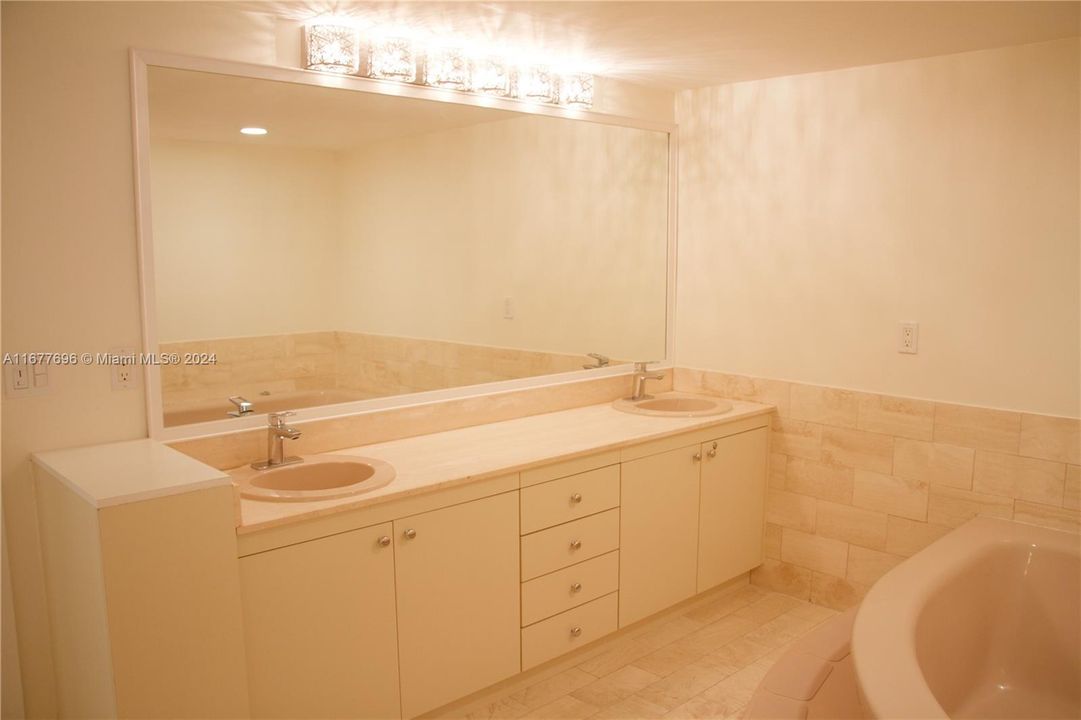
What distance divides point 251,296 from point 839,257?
7.07ft

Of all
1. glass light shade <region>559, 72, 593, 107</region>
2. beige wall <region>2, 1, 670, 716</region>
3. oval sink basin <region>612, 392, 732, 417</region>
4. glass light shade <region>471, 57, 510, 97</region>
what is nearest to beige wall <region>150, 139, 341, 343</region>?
beige wall <region>2, 1, 670, 716</region>

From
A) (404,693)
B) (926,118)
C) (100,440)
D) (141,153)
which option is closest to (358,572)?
(404,693)

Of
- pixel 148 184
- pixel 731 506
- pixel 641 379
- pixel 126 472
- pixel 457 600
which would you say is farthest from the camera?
pixel 641 379

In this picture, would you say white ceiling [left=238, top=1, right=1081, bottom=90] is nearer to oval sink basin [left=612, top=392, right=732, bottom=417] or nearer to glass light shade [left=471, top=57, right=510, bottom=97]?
glass light shade [left=471, top=57, right=510, bottom=97]

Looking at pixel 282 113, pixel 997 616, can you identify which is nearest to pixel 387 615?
pixel 282 113

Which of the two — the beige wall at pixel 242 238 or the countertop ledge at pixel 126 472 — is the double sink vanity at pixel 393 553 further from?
the beige wall at pixel 242 238

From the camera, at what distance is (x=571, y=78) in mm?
3203

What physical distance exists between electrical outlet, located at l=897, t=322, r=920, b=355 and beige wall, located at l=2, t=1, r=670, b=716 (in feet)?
8.02

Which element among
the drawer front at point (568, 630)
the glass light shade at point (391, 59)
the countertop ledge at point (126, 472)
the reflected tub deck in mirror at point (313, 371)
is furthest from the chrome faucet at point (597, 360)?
the countertop ledge at point (126, 472)

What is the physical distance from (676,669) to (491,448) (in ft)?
3.33

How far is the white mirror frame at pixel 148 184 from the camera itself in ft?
7.32

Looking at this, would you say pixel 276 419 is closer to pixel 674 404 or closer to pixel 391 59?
pixel 391 59

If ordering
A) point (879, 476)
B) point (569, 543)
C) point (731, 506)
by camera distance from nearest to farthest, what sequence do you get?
1. point (569, 543)
2. point (879, 476)
3. point (731, 506)

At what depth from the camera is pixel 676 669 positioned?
2.89 metres
